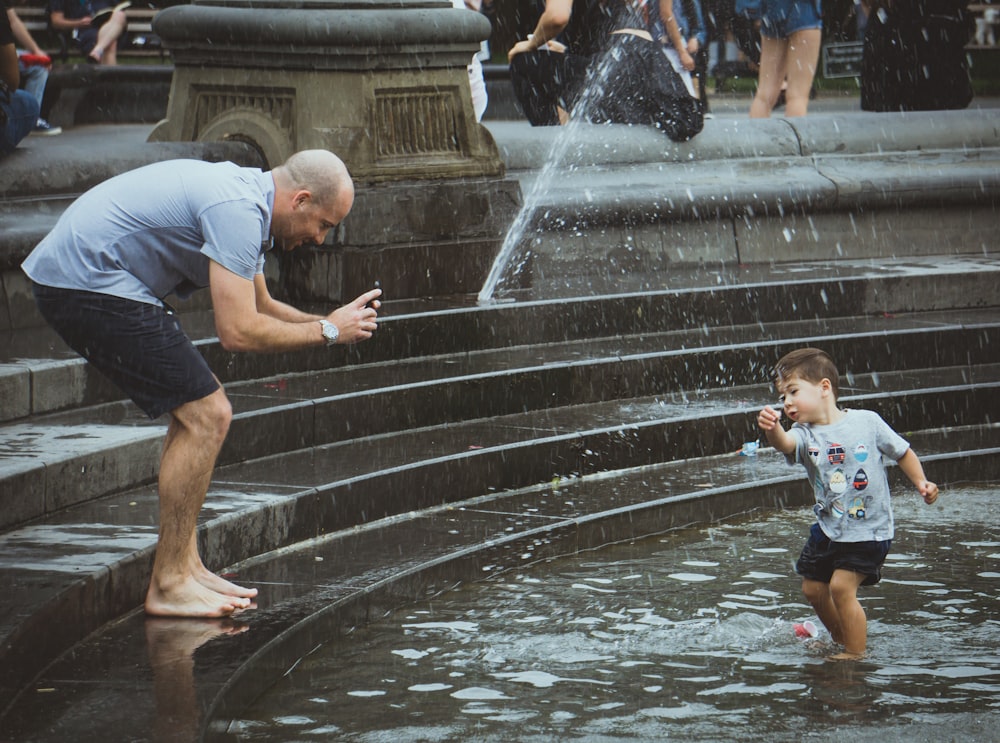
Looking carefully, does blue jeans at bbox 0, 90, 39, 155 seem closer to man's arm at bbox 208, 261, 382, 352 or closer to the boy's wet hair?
man's arm at bbox 208, 261, 382, 352

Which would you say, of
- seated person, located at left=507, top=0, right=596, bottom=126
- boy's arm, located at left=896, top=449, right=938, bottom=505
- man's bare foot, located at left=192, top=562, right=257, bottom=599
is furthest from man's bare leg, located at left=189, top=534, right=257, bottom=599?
seated person, located at left=507, top=0, right=596, bottom=126

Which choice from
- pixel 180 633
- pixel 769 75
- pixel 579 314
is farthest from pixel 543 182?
pixel 180 633

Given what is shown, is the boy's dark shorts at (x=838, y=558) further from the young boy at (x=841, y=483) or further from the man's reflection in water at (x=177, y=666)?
the man's reflection in water at (x=177, y=666)

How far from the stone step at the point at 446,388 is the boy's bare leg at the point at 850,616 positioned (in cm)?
254

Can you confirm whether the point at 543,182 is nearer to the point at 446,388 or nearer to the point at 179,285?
the point at 446,388

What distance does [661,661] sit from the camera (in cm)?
461

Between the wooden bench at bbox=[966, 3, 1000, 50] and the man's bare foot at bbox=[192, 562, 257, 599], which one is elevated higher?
the wooden bench at bbox=[966, 3, 1000, 50]

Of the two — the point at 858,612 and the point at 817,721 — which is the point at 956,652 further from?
the point at 817,721

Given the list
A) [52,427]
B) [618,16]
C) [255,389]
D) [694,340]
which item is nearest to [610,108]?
[618,16]

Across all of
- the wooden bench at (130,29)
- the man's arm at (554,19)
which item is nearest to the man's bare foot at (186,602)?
the man's arm at (554,19)

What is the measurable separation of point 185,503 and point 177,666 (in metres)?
0.55

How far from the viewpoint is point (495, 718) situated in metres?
4.14

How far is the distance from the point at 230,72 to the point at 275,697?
14.8 feet

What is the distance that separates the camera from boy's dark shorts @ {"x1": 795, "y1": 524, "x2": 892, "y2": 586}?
4664mm
